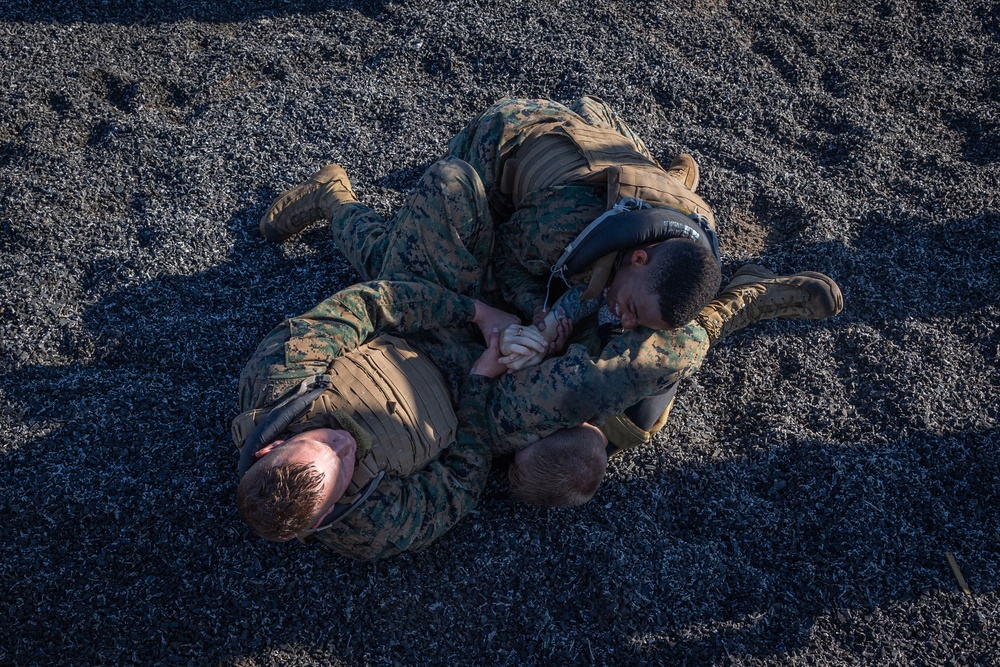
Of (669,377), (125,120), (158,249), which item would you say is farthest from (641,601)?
(125,120)

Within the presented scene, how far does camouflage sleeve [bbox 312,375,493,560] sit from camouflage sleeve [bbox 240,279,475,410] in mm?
385

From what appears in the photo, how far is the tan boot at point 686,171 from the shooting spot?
417 centimetres

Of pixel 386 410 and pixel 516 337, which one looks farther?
pixel 516 337

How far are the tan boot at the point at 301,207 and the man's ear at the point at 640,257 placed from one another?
71.5 inches

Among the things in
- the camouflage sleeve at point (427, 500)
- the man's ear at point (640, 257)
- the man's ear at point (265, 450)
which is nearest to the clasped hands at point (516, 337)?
the camouflage sleeve at point (427, 500)

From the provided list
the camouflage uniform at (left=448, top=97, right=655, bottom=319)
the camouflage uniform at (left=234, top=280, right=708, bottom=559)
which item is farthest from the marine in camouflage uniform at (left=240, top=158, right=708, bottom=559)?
the camouflage uniform at (left=448, top=97, right=655, bottom=319)

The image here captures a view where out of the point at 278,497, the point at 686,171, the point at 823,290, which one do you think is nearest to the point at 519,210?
the point at 686,171

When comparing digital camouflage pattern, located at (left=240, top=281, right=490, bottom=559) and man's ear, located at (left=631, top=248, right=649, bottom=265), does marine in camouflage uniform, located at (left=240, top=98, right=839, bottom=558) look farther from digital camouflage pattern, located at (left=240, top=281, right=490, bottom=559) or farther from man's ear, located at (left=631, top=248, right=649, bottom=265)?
man's ear, located at (left=631, top=248, right=649, bottom=265)

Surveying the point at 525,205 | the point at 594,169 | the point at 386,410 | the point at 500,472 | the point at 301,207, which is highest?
the point at 594,169

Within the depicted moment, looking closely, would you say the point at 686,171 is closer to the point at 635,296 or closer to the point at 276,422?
the point at 635,296

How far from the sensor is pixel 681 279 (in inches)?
113

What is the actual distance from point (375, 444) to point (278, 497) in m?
0.57

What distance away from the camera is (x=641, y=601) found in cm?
304

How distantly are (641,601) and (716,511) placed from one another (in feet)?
1.95
